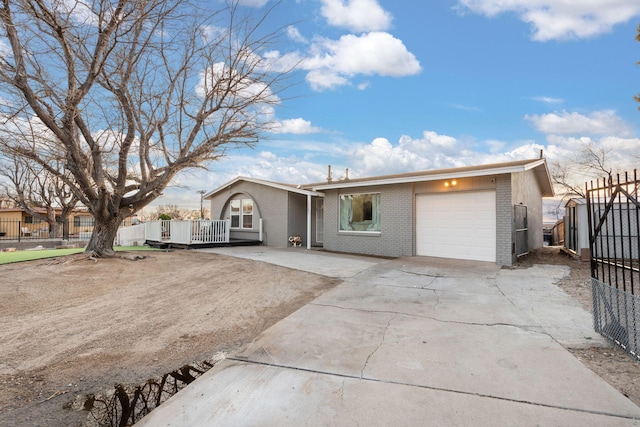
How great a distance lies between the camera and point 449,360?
3277 mm

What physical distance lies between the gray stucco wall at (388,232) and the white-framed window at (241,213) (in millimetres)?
5717

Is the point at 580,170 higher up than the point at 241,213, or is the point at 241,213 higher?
the point at 580,170

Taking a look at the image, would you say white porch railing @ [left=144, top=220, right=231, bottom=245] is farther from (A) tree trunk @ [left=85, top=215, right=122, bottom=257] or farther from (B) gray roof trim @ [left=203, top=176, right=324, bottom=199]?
(A) tree trunk @ [left=85, top=215, right=122, bottom=257]

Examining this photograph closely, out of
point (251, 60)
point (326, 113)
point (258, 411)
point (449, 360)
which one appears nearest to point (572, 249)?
point (326, 113)

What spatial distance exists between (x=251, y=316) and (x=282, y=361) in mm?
1837

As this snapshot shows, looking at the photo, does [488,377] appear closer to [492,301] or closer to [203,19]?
[492,301]

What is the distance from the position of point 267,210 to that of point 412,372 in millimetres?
13332

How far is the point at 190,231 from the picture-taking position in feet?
46.8

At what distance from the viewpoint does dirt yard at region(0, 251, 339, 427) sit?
2.99 m

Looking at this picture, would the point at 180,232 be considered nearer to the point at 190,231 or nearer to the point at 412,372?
the point at 190,231

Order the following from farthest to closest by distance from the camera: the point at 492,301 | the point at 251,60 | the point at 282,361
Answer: the point at 251,60 < the point at 492,301 < the point at 282,361

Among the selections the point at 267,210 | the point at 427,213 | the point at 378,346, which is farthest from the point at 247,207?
the point at 378,346

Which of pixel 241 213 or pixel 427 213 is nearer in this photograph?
pixel 427 213

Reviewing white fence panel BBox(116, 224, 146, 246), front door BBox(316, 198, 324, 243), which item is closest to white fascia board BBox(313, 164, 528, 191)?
front door BBox(316, 198, 324, 243)
